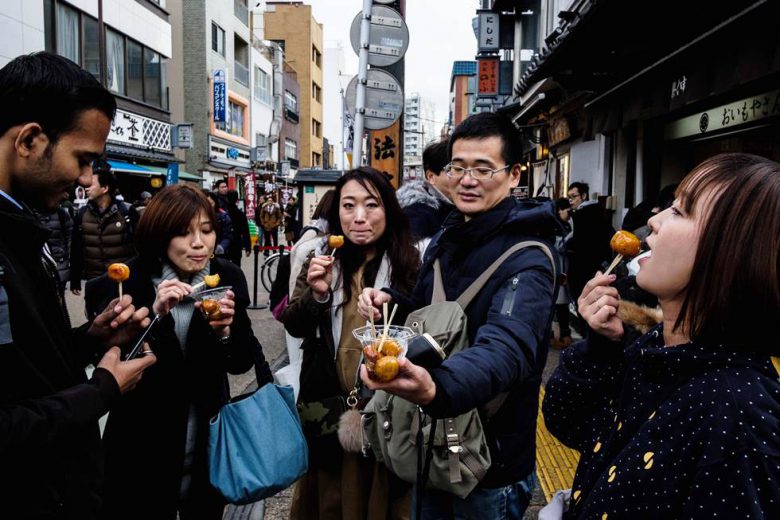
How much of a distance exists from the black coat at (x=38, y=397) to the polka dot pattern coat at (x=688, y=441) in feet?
4.82

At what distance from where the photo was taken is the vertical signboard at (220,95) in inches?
1230

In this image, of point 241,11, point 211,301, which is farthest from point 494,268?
point 241,11

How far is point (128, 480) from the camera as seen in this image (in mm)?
2555

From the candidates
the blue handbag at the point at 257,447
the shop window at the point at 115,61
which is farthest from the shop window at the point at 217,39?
the blue handbag at the point at 257,447

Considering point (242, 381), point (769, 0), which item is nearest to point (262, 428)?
point (242, 381)

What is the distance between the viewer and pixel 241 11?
36.6 metres

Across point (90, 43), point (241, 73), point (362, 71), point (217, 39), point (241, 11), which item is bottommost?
point (362, 71)

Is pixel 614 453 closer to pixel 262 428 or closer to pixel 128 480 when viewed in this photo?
pixel 262 428

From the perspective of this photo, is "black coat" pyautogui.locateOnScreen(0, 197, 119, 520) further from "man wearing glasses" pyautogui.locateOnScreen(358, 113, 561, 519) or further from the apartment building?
the apartment building

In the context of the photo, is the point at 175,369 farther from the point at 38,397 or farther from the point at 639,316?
the point at 639,316

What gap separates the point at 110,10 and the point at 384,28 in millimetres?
18629

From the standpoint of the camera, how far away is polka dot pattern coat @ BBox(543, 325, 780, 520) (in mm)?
1074

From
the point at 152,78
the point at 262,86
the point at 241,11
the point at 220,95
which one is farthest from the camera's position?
the point at 262,86

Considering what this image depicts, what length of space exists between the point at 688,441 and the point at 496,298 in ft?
2.62
